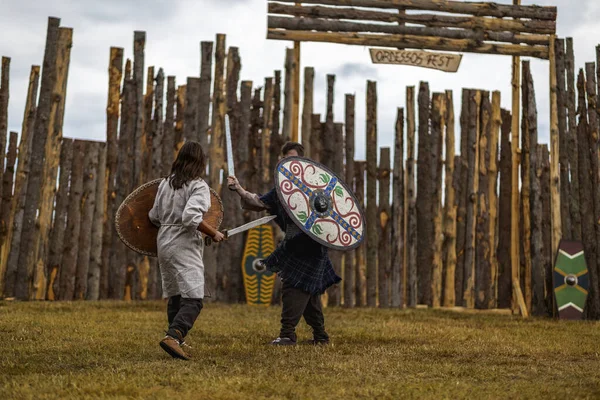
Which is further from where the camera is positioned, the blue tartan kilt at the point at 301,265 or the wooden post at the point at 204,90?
the wooden post at the point at 204,90

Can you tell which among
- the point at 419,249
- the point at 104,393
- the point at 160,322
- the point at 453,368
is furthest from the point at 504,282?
the point at 104,393

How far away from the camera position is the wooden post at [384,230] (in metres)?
9.87

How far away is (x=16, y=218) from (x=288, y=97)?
3539mm

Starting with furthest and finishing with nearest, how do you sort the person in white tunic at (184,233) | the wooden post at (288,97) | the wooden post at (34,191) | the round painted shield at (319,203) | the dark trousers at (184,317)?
the wooden post at (288,97) < the wooden post at (34,191) < the round painted shield at (319,203) < the person in white tunic at (184,233) < the dark trousers at (184,317)

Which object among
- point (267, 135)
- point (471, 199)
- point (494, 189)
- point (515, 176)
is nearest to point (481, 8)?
point (515, 176)

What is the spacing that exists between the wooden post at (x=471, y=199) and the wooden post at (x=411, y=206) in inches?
25.3

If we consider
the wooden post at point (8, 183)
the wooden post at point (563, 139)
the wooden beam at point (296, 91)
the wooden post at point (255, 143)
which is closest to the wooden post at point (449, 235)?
the wooden post at point (563, 139)

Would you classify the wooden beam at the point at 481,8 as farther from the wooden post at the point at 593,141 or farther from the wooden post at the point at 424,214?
the wooden post at the point at 424,214

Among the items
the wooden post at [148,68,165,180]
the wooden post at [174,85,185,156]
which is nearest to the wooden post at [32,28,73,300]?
the wooden post at [148,68,165,180]

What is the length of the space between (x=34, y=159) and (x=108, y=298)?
1.86 m

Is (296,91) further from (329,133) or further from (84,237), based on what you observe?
(84,237)

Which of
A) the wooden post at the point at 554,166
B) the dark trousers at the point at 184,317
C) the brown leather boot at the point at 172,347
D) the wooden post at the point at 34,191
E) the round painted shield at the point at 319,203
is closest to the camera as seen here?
the brown leather boot at the point at 172,347

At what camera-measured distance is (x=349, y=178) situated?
9.97m

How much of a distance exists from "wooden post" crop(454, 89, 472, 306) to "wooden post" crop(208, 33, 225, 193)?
2.96 metres
